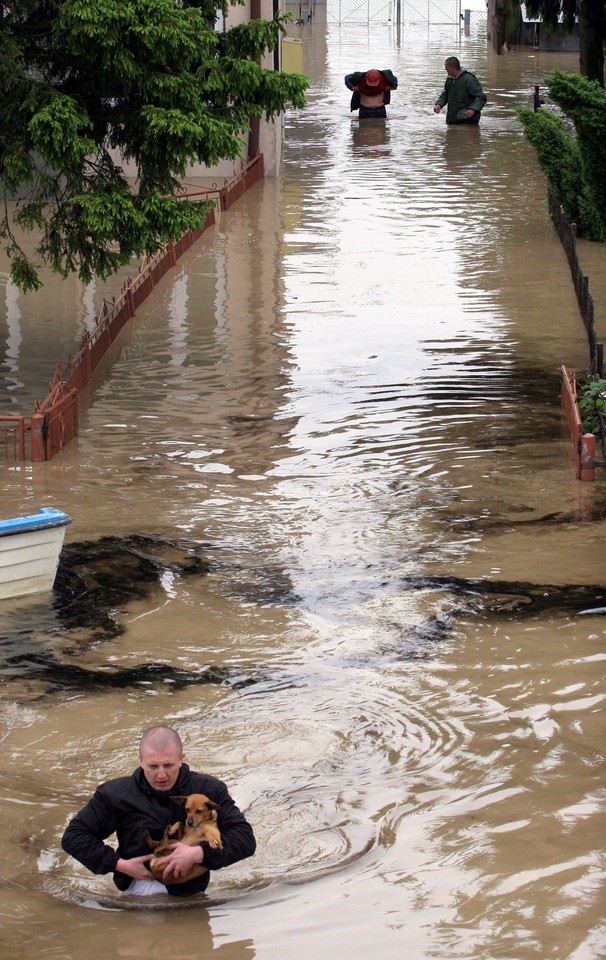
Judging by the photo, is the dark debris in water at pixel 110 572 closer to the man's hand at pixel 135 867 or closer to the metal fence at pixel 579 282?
the man's hand at pixel 135 867

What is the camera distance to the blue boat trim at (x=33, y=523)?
1141 centimetres

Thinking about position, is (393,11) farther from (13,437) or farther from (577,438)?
(577,438)

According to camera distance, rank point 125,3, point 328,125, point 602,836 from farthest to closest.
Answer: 1. point 328,125
2. point 125,3
3. point 602,836

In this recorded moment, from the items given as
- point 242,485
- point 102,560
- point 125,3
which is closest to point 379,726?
point 102,560

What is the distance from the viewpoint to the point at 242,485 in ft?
49.1

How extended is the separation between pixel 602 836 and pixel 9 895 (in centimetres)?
313

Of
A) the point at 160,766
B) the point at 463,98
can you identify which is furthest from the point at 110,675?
the point at 463,98

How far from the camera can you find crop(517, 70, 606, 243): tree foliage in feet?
64.3

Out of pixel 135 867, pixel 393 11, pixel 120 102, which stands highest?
pixel 393 11

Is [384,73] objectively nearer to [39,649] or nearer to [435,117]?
[435,117]

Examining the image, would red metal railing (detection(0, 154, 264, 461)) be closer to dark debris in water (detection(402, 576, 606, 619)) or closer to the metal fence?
dark debris in water (detection(402, 576, 606, 619))

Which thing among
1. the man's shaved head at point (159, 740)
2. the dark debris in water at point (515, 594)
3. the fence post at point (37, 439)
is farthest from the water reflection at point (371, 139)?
the man's shaved head at point (159, 740)

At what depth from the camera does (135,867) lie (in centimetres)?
671

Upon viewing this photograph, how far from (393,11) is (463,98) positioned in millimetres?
42903
